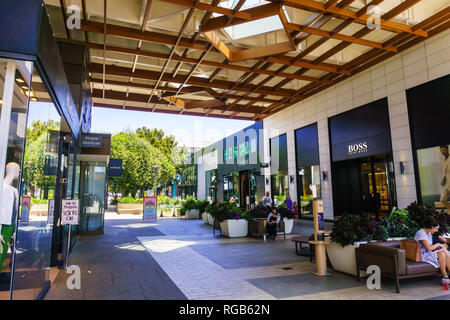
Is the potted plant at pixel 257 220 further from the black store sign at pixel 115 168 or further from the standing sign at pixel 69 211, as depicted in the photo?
the black store sign at pixel 115 168

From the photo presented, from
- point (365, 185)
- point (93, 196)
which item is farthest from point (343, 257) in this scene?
point (365, 185)

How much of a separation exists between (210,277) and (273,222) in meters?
5.20

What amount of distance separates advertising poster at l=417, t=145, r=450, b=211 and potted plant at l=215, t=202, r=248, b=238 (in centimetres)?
641

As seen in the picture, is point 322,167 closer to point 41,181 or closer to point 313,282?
point 313,282

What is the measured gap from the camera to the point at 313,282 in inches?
206

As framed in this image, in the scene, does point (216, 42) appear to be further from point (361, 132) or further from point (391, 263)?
point (361, 132)

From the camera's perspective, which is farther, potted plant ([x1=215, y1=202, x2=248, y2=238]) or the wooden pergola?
potted plant ([x1=215, y1=202, x2=248, y2=238])

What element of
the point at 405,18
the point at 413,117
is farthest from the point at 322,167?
the point at 405,18

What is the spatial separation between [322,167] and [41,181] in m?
13.6

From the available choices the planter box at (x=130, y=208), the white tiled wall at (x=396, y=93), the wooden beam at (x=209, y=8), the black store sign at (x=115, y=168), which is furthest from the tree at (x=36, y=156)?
the planter box at (x=130, y=208)

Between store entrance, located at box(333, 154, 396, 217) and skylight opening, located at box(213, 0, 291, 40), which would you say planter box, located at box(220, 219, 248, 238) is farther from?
skylight opening, located at box(213, 0, 291, 40)

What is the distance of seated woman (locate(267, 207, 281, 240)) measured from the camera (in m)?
10.2

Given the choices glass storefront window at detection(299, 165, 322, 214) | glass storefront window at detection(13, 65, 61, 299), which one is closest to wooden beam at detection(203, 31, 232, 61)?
glass storefront window at detection(13, 65, 61, 299)

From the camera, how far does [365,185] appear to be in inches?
562
